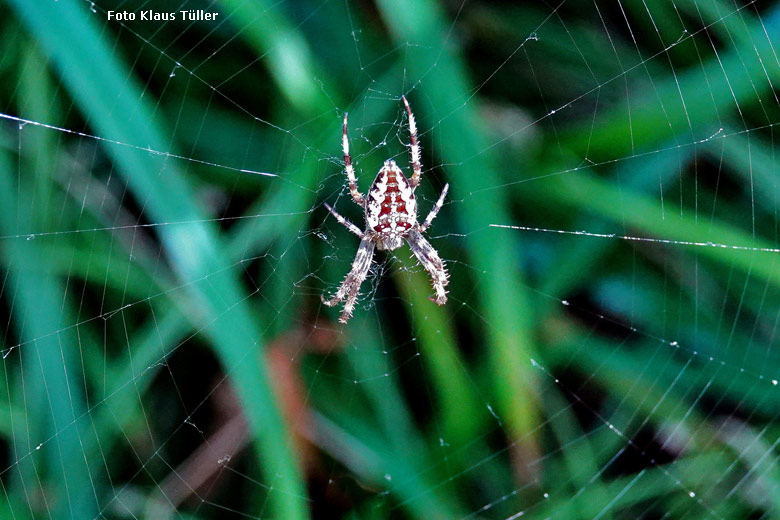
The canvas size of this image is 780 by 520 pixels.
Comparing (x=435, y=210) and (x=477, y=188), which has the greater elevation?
(x=477, y=188)

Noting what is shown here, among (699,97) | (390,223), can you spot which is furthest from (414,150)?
(699,97)

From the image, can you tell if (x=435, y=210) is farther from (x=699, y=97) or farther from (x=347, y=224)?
(x=699, y=97)

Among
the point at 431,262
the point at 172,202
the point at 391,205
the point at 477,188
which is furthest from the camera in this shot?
the point at 431,262

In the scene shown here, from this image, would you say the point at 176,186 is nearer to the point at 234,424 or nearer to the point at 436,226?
the point at 234,424

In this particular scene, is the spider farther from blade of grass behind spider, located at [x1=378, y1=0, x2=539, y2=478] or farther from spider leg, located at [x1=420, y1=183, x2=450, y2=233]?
blade of grass behind spider, located at [x1=378, y1=0, x2=539, y2=478]

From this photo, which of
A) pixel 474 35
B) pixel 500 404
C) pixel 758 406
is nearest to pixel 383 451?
pixel 500 404

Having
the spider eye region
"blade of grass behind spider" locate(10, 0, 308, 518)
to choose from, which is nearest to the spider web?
"blade of grass behind spider" locate(10, 0, 308, 518)
